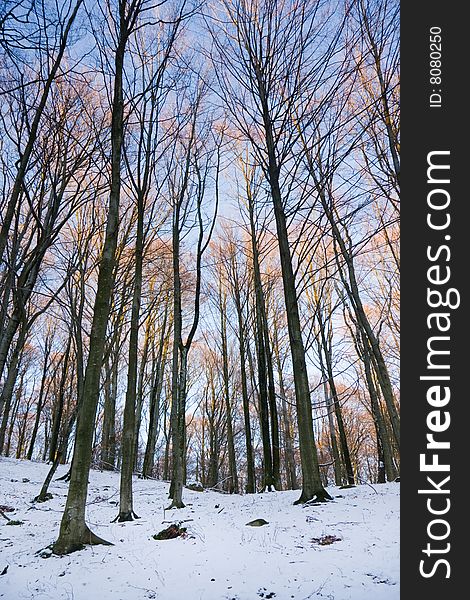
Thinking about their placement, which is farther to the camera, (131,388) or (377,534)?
(131,388)

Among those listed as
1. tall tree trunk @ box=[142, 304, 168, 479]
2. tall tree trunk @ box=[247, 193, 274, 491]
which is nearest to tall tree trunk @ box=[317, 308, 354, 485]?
tall tree trunk @ box=[247, 193, 274, 491]

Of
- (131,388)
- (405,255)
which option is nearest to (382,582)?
(405,255)

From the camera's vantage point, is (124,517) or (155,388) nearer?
(124,517)

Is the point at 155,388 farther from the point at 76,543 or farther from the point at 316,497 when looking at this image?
the point at 76,543

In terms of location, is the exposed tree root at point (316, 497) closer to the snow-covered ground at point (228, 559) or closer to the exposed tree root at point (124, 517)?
the snow-covered ground at point (228, 559)

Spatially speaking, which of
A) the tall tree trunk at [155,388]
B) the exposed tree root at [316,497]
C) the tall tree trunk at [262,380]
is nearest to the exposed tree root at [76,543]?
the exposed tree root at [316,497]

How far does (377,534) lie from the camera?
3.85 m

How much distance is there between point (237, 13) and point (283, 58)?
3.56 feet

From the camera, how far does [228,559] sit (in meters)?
3.65

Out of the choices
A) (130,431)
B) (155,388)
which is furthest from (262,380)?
(155,388)

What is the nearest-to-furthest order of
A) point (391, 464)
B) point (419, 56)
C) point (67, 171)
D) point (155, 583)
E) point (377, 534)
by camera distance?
point (419, 56) → point (155, 583) → point (377, 534) → point (67, 171) → point (391, 464)

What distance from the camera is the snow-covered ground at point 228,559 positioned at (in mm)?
2928

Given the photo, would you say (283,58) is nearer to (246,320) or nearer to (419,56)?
(419,56)

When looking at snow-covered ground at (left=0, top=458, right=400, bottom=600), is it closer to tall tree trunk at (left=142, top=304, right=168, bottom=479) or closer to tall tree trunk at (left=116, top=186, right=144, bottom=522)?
tall tree trunk at (left=116, top=186, right=144, bottom=522)
